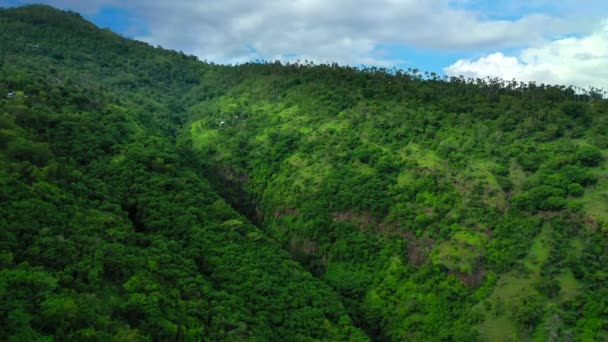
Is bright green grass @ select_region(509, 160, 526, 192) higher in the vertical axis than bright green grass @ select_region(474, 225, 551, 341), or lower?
higher

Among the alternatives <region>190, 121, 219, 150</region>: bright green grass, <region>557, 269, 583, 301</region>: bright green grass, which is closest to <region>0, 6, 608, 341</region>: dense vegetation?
<region>557, 269, 583, 301</region>: bright green grass

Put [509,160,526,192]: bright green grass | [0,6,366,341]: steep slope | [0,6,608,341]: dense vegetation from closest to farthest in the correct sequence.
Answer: [0,6,366,341]: steep slope → [0,6,608,341]: dense vegetation → [509,160,526,192]: bright green grass

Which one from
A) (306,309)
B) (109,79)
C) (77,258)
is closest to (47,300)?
(77,258)

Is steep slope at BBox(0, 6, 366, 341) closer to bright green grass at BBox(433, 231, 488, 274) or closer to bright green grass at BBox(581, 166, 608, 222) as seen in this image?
bright green grass at BBox(433, 231, 488, 274)

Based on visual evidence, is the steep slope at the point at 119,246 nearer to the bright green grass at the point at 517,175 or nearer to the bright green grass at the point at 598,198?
the bright green grass at the point at 517,175

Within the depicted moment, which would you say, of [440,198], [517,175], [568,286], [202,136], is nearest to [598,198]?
[517,175]

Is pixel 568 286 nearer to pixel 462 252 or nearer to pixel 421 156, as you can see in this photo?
pixel 462 252
